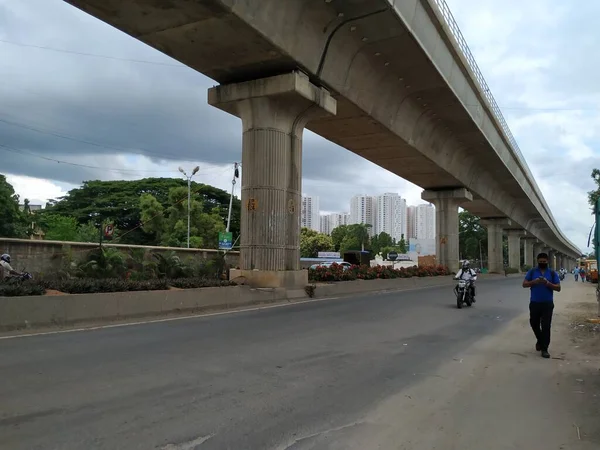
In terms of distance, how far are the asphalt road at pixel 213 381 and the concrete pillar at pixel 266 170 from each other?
18.7 ft

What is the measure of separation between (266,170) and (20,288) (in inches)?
340

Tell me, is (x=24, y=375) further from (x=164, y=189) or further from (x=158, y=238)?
(x=164, y=189)

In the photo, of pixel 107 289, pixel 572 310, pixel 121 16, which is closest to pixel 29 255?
pixel 107 289

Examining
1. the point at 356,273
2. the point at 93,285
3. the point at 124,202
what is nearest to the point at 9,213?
the point at 124,202

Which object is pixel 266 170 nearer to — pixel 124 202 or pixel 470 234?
pixel 124 202

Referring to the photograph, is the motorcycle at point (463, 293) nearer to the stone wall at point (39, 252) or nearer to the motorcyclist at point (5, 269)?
the stone wall at point (39, 252)

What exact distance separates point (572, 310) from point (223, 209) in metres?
60.7

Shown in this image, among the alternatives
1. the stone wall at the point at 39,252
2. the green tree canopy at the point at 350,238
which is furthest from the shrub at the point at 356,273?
the green tree canopy at the point at 350,238

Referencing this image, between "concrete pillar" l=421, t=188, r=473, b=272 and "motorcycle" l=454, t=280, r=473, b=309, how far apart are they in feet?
80.3

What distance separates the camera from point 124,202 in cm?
7088

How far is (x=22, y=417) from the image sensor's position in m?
4.59

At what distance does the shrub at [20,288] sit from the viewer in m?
9.59

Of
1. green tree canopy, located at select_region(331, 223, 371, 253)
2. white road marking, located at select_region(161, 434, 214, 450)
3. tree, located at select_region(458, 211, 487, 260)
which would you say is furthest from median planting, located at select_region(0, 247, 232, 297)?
green tree canopy, located at select_region(331, 223, 371, 253)

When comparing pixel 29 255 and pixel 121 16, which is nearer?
pixel 121 16
